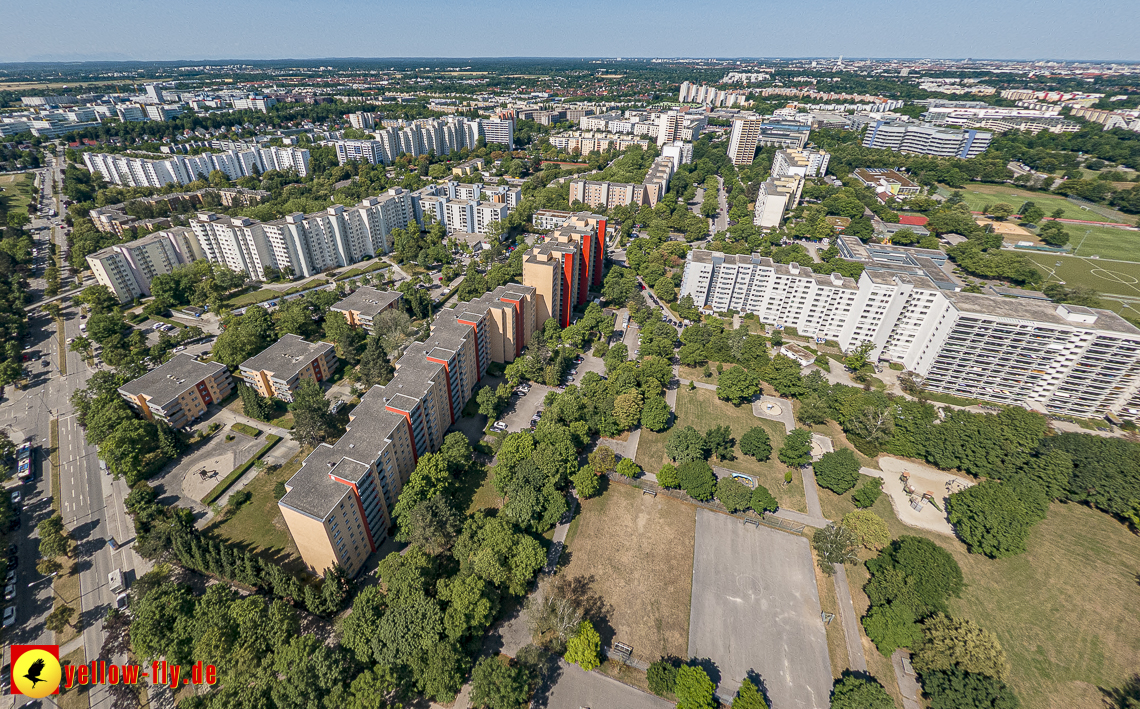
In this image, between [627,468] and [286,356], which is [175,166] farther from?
[627,468]

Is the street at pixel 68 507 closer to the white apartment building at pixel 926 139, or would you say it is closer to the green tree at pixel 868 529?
Result: the green tree at pixel 868 529

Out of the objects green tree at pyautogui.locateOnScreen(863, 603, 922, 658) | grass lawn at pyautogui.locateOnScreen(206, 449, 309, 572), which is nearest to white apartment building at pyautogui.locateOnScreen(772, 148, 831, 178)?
green tree at pyautogui.locateOnScreen(863, 603, 922, 658)

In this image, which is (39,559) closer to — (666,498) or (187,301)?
(187,301)

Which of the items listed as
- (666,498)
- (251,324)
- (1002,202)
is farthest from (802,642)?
(1002,202)

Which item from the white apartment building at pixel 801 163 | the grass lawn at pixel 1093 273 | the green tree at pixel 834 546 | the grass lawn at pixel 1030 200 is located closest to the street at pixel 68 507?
the green tree at pixel 834 546

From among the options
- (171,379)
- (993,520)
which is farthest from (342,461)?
(993,520)
